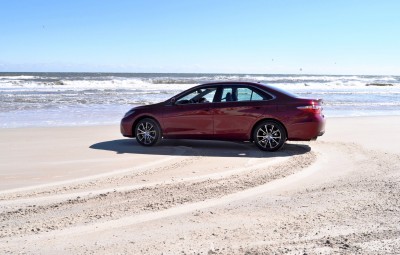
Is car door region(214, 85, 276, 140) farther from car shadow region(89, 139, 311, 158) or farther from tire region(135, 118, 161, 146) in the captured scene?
→ tire region(135, 118, 161, 146)

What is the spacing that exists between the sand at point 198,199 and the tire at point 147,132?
206 millimetres

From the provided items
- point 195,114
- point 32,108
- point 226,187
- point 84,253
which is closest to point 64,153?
point 195,114

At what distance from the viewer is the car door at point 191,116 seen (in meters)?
9.48

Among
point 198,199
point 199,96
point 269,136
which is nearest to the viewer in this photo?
point 198,199

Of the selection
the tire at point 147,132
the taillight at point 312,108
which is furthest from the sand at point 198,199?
the taillight at point 312,108

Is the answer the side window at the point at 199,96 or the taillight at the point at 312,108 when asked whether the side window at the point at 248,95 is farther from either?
the taillight at the point at 312,108

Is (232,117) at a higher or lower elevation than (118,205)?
higher

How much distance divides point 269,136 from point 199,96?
174 cm

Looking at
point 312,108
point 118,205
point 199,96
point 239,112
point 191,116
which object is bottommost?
point 118,205

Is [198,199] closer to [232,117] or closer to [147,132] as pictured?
[232,117]

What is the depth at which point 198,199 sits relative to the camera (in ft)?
18.3

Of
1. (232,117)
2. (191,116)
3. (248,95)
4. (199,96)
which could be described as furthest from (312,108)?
(191,116)

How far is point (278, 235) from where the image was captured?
4312mm

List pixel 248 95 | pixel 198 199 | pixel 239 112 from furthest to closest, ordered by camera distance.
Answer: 1. pixel 248 95
2. pixel 239 112
3. pixel 198 199
